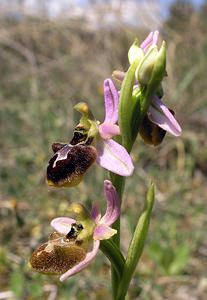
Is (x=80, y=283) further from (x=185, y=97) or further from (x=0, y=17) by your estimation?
(x=0, y=17)

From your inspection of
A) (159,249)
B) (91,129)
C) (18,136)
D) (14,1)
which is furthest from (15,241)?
(14,1)

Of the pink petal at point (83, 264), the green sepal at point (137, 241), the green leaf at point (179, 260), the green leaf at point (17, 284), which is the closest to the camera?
the pink petal at point (83, 264)

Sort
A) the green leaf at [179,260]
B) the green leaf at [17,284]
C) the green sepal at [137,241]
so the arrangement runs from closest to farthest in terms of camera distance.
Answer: the green sepal at [137,241]
the green leaf at [17,284]
the green leaf at [179,260]

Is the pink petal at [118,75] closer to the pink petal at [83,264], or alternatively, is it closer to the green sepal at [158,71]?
the green sepal at [158,71]

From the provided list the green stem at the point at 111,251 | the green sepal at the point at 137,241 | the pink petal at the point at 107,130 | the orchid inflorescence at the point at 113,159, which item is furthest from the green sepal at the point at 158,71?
the green stem at the point at 111,251

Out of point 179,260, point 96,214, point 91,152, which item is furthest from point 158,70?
point 179,260

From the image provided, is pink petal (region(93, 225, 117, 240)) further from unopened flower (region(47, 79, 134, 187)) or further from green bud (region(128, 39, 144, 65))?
green bud (region(128, 39, 144, 65))

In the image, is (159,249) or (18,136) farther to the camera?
(18,136)

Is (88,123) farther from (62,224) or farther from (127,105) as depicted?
(62,224)
